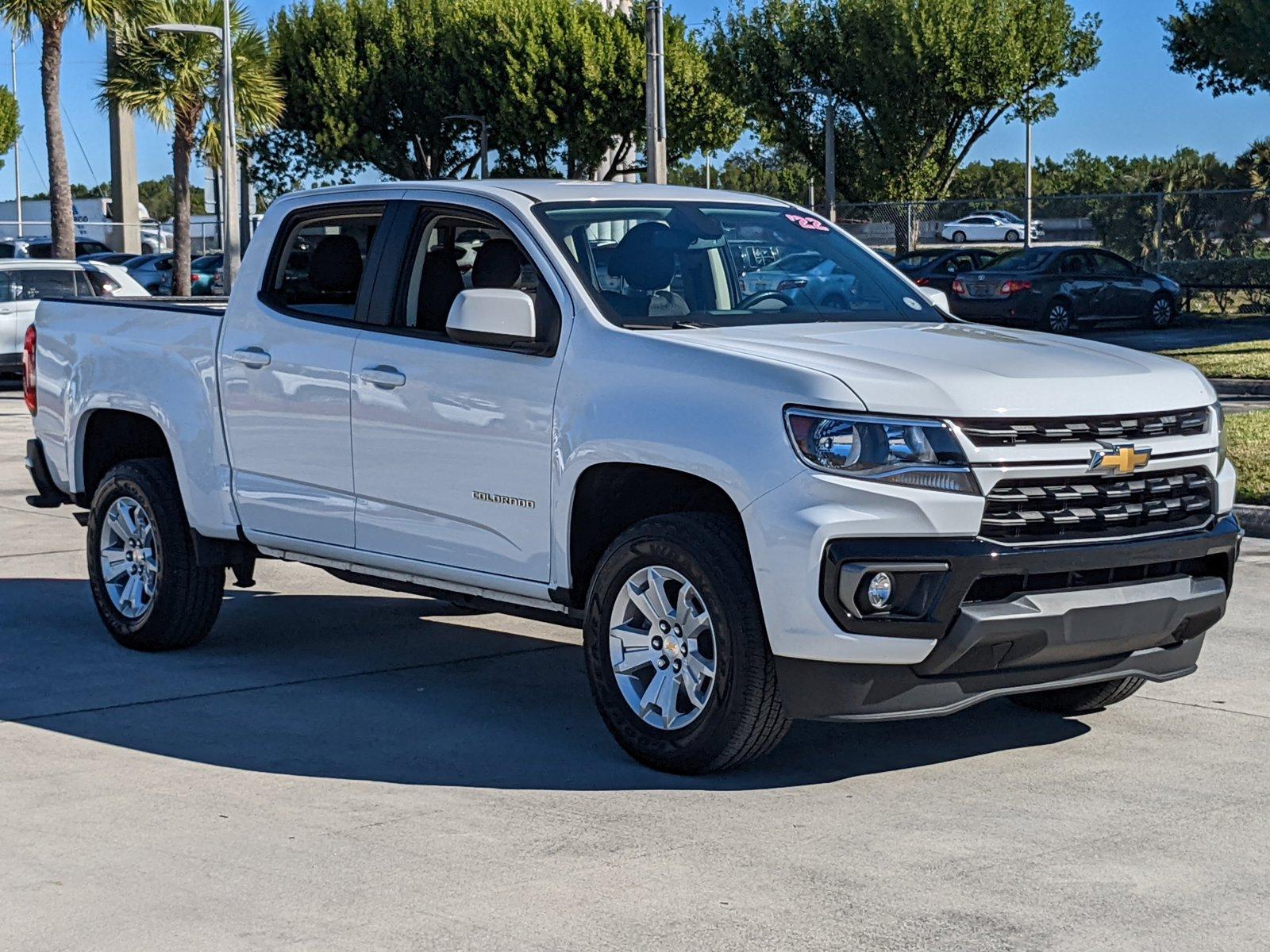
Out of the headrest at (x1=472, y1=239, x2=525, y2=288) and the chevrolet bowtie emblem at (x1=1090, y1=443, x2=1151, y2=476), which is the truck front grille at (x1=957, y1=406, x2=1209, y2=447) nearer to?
the chevrolet bowtie emblem at (x1=1090, y1=443, x2=1151, y2=476)

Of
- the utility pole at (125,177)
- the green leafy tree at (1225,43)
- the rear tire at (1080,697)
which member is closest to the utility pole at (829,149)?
the green leafy tree at (1225,43)

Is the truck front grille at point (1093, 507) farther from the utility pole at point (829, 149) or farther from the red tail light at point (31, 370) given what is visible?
the utility pole at point (829, 149)

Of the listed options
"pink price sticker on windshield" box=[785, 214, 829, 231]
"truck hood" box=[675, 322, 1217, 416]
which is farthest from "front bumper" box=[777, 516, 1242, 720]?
"pink price sticker on windshield" box=[785, 214, 829, 231]

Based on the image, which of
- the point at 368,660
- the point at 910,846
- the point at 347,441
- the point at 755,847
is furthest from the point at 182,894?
the point at 368,660

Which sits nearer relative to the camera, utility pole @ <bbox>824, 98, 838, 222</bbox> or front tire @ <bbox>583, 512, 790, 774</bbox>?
front tire @ <bbox>583, 512, 790, 774</bbox>

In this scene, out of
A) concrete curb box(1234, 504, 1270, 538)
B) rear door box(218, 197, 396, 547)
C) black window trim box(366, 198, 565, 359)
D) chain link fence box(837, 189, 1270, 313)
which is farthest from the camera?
chain link fence box(837, 189, 1270, 313)

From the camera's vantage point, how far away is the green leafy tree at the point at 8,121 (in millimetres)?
103062

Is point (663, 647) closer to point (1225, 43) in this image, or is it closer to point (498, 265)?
point (498, 265)

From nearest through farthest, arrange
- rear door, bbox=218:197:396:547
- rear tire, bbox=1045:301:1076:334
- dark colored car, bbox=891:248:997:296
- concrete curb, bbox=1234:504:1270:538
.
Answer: rear door, bbox=218:197:396:547 → concrete curb, bbox=1234:504:1270:538 → rear tire, bbox=1045:301:1076:334 → dark colored car, bbox=891:248:997:296

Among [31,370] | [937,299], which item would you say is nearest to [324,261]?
[31,370]

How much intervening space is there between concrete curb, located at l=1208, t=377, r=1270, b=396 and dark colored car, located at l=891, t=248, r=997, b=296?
11.3 m

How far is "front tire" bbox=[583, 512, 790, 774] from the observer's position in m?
5.57

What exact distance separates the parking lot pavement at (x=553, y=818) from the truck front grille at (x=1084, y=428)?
1095 mm

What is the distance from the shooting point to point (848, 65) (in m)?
52.7
